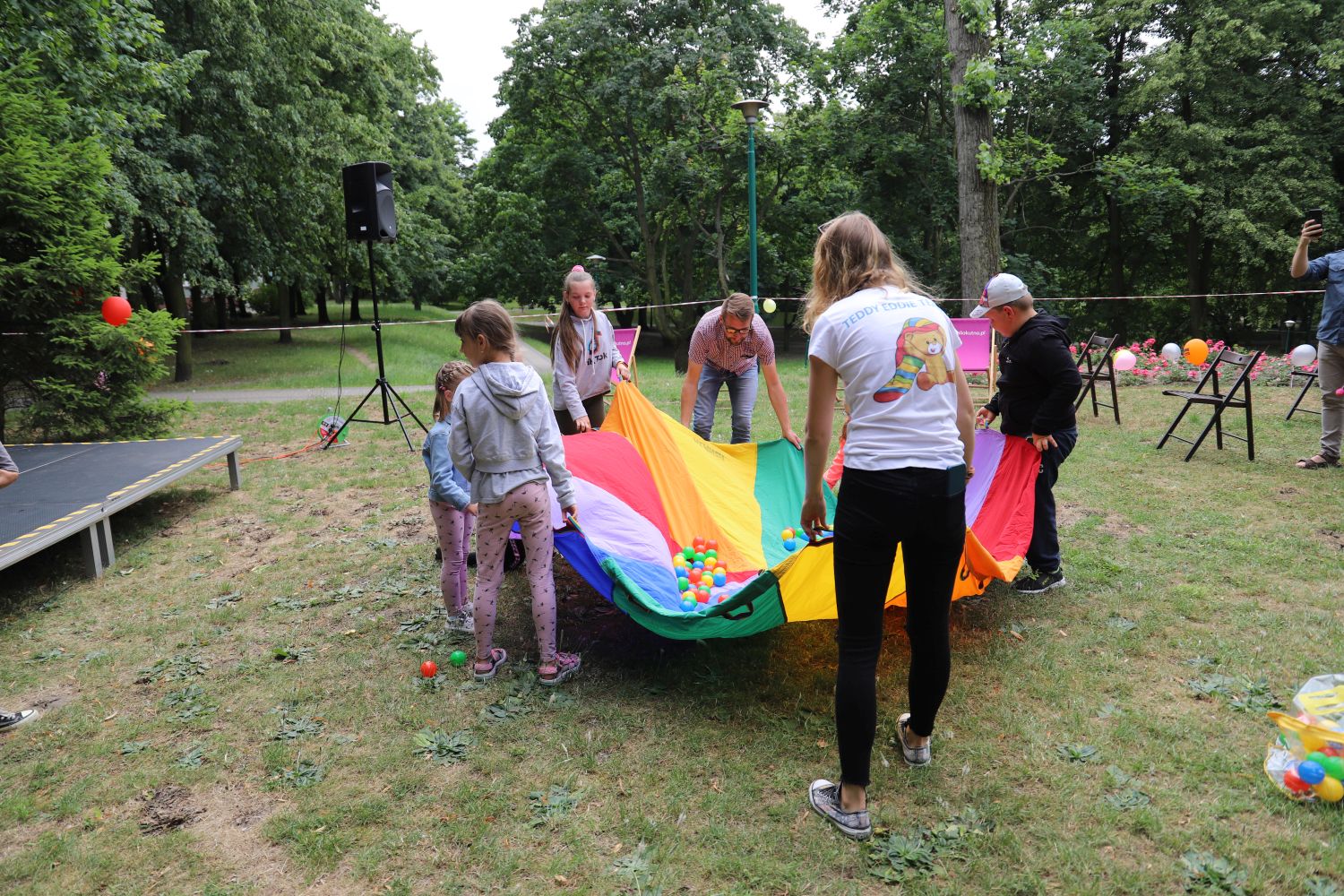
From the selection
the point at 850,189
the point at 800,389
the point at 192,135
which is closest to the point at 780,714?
the point at 800,389

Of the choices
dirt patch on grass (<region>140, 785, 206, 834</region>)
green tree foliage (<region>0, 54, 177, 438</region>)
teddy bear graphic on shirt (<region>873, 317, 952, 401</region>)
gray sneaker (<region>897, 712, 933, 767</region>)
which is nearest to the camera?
teddy bear graphic on shirt (<region>873, 317, 952, 401</region>)

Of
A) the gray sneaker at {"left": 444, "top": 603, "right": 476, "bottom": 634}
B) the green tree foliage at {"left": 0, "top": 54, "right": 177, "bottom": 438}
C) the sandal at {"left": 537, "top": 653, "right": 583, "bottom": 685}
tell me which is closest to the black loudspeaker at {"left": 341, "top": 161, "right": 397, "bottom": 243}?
the green tree foliage at {"left": 0, "top": 54, "right": 177, "bottom": 438}

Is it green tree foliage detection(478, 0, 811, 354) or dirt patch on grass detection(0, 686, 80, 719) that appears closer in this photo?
dirt patch on grass detection(0, 686, 80, 719)

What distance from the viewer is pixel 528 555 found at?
326cm

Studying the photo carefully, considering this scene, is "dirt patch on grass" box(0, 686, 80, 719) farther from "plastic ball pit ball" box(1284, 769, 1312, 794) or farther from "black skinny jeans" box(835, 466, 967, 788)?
"plastic ball pit ball" box(1284, 769, 1312, 794)

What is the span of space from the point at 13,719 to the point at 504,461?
6.94 ft

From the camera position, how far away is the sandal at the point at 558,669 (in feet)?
10.7

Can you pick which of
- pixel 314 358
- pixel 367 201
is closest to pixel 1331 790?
pixel 367 201

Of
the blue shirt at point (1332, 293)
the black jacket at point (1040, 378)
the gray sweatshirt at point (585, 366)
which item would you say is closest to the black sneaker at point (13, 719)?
the gray sweatshirt at point (585, 366)

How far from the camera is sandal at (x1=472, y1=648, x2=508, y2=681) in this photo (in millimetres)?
3316

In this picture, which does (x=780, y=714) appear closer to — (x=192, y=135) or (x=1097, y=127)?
(x=192, y=135)

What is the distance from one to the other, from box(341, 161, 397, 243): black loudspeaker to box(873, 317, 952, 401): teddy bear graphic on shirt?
6349mm

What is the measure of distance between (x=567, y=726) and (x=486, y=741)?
0.94 ft

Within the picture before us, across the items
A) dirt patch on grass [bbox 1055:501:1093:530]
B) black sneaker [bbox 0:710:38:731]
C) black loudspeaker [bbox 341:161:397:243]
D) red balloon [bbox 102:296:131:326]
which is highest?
black loudspeaker [bbox 341:161:397:243]
